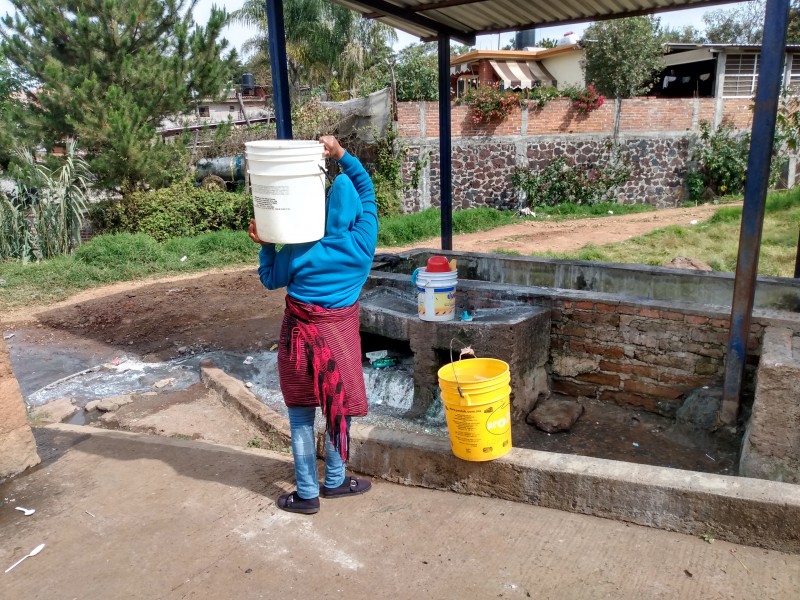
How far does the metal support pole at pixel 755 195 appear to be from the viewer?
363cm

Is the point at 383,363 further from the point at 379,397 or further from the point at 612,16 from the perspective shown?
the point at 612,16

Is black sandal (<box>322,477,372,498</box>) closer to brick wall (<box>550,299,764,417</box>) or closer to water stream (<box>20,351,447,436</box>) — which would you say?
water stream (<box>20,351,447,436</box>)

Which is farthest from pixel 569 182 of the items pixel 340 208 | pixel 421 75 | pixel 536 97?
pixel 340 208

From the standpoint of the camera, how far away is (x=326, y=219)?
2877mm

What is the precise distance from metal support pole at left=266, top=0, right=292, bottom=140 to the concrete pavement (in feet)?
8.96

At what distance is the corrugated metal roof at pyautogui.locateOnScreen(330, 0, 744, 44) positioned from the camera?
5613mm

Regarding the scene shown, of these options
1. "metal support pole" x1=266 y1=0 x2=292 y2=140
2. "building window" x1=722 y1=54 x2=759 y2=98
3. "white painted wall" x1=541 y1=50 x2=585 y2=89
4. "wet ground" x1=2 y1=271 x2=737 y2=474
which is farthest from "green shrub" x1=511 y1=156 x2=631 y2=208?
"metal support pole" x1=266 y1=0 x2=292 y2=140

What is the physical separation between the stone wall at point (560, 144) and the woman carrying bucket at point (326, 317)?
11.7 meters

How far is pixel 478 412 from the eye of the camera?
2.81 meters

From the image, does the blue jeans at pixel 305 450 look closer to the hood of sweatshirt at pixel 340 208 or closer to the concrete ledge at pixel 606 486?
the concrete ledge at pixel 606 486

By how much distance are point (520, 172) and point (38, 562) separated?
14092 millimetres

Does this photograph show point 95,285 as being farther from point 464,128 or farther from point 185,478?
point 464,128

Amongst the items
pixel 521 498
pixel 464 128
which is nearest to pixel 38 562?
pixel 521 498

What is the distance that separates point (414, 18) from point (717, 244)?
277 inches
